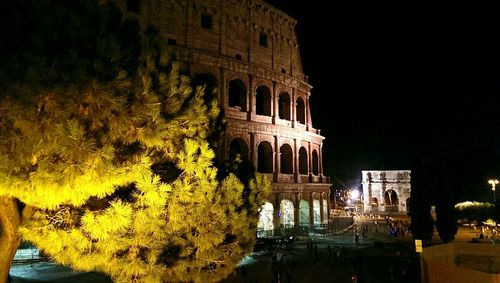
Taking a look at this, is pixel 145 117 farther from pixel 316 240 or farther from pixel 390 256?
pixel 316 240

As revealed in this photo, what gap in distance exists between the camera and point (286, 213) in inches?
1165

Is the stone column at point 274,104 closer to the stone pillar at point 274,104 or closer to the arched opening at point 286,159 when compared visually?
the stone pillar at point 274,104

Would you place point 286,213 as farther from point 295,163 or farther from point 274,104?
point 274,104

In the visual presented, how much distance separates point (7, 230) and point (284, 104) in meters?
27.1

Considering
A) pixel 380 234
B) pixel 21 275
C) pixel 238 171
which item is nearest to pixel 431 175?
pixel 380 234

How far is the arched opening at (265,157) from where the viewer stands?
29311mm

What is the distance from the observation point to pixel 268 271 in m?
18.2

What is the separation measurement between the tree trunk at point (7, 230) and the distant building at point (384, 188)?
199ft

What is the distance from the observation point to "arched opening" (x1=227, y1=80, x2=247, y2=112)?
28.3m

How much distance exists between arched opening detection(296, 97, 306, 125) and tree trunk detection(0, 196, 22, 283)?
28.7m

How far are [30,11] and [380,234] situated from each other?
34.4 m

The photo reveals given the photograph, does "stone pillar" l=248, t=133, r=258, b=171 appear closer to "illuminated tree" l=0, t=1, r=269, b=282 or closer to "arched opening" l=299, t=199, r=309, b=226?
"arched opening" l=299, t=199, r=309, b=226

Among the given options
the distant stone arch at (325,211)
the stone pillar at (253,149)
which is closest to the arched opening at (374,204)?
the distant stone arch at (325,211)

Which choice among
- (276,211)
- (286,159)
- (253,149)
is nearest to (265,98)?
(253,149)
